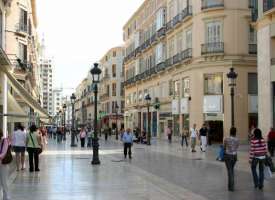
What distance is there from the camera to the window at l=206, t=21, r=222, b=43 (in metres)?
43.5

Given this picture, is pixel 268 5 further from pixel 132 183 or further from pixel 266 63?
pixel 132 183

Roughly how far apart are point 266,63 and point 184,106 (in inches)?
679

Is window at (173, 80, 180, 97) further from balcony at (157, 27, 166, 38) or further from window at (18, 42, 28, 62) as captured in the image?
window at (18, 42, 28, 62)

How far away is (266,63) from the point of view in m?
31.2

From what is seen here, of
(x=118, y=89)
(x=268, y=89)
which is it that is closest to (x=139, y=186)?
(x=268, y=89)

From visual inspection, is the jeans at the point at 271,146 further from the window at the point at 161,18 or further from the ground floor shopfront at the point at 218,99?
the window at the point at 161,18

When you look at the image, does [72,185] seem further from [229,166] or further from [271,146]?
[271,146]

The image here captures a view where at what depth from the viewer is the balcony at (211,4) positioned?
43.1 meters

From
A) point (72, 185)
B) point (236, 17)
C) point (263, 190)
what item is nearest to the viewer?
point (263, 190)

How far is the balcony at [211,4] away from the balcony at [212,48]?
301 centimetres

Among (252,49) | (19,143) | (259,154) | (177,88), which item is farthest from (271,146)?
(177,88)

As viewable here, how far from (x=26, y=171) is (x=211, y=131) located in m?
27.0

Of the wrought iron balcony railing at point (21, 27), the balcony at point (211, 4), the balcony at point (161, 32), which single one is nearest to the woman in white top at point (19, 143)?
the wrought iron balcony railing at point (21, 27)

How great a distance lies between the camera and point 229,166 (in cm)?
1427
